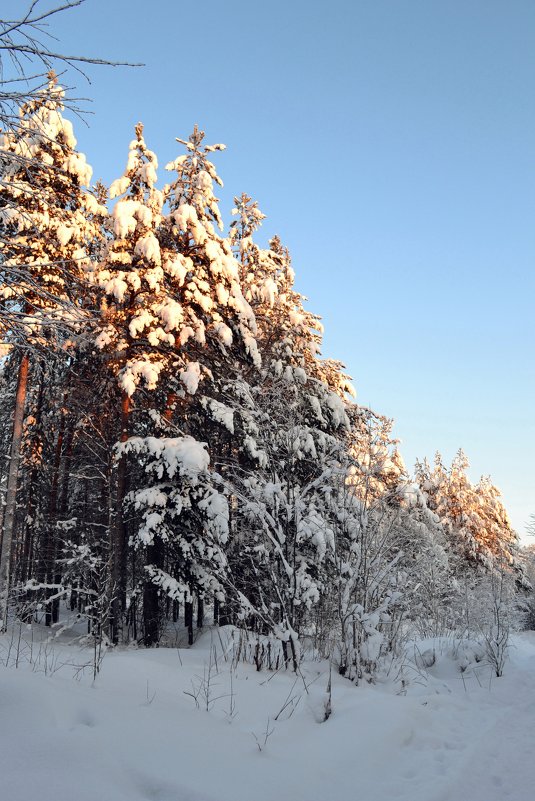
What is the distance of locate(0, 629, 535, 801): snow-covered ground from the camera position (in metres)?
3.57

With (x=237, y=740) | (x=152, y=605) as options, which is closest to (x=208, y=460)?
(x=152, y=605)

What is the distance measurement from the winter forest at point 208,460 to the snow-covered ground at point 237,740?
4.1 inches

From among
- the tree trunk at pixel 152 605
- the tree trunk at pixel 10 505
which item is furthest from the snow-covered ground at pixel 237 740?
the tree trunk at pixel 10 505

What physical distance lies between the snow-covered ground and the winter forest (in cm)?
10

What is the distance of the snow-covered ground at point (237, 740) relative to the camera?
11.7 ft

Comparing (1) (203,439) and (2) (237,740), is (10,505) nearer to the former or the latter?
(1) (203,439)

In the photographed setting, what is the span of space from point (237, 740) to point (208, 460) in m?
7.52

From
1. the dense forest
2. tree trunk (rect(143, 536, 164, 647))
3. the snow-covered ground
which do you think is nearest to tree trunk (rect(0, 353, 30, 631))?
the dense forest

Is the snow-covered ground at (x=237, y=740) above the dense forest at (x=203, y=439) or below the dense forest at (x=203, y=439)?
below

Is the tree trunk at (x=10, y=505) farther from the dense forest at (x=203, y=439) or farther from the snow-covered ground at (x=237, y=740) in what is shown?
the snow-covered ground at (x=237, y=740)

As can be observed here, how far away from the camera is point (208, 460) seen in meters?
12.1

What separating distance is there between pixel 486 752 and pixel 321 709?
1.81m

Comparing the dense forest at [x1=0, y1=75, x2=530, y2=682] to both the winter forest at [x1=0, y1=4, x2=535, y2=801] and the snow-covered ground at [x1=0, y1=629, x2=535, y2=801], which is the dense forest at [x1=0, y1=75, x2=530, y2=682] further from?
the snow-covered ground at [x1=0, y1=629, x2=535, y2=801]

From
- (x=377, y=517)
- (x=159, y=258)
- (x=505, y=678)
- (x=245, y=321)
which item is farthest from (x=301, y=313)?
(x=505, y=678)
